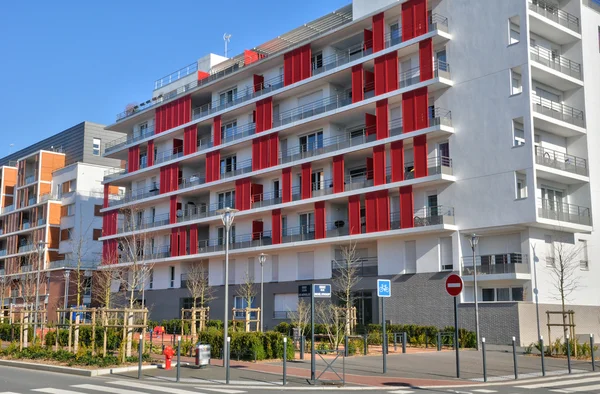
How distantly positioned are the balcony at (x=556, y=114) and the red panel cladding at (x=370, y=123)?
1026cm

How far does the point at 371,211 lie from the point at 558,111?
13.2m

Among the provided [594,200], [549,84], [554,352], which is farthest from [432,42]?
[554,352]

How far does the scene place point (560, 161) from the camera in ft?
138

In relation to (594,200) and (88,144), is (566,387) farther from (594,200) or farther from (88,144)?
(88,144)

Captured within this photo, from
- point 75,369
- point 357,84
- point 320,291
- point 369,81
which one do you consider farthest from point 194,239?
point 320,291

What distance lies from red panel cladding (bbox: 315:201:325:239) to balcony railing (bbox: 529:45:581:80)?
16616 mm

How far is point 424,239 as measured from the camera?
41719mm

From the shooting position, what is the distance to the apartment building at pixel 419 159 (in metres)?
39.0

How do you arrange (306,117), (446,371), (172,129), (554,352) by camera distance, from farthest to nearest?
(172,129) → (306,117) → (554,352) → (446,371)

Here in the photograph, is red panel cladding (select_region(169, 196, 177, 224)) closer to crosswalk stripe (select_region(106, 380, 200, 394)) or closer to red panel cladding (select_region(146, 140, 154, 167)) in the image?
red panel cladding (select_region(146, 140, 154, 167))

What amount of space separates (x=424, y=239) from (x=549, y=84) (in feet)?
40.6

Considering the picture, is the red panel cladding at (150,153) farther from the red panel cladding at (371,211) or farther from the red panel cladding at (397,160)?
the red panel cladding at (397,160)

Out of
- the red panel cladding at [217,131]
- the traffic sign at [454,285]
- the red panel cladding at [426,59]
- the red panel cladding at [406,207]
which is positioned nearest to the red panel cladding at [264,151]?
the red panel cladding at [217,131]

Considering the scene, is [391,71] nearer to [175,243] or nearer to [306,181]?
[306,181]
